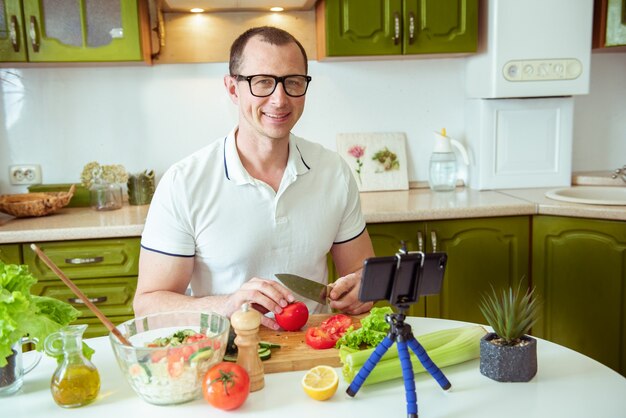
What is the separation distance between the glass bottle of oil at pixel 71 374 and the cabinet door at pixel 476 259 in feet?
5.82

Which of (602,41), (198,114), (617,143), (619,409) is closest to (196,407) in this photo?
(619,409)

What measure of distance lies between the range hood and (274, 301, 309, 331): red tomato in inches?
65.4

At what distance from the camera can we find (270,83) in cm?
168

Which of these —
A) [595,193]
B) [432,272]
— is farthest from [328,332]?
[595,193]

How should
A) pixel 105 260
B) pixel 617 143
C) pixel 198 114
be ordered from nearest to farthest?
pixel 105 260 → pixel 198 114 → pixel 617 143

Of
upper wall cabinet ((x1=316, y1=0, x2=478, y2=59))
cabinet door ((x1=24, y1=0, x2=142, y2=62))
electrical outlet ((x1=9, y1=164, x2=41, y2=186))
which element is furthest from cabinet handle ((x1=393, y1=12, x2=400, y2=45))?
electrical outlet ((x1=9, y1=164, x2=41, y2=186))

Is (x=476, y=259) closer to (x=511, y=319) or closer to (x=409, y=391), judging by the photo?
(x=511, y=319)

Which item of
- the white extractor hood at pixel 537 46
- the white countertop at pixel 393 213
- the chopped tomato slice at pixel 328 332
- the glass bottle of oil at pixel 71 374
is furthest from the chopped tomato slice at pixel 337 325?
the white extractor hood at pixel 537 46

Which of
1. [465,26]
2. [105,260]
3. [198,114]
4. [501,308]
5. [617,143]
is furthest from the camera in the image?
[617,143]

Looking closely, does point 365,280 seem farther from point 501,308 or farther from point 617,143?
point 617,143

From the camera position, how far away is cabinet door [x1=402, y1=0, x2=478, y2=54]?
9.38 ft

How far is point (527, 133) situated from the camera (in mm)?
3072

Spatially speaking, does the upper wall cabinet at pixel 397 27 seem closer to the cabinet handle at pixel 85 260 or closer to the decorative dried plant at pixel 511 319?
the cabinet handle at pixel 85 260

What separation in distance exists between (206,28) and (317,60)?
54cm
